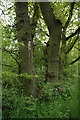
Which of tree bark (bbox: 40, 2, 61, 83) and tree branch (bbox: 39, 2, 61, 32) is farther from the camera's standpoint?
tree bark (bbox: 40, 2, 61, 83)

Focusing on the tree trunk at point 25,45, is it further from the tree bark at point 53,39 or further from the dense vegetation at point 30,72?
the tree bark at point 53,39

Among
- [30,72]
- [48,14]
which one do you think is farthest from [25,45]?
[48,14]

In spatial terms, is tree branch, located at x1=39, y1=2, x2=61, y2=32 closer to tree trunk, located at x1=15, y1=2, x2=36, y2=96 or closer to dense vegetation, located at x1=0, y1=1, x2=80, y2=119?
dense vegetation, located at x1=0, y1=1, x2=80, y2=119

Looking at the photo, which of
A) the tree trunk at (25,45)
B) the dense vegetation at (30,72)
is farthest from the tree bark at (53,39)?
the tree trunk at (25,45)

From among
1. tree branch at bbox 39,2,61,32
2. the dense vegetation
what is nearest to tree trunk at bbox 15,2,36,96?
the dense vegetation

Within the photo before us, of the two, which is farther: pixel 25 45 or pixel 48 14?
pixel 48 14

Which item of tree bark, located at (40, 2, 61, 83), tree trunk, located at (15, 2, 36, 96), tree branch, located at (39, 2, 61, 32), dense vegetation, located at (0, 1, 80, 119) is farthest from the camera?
Result: tree bark, located at (40, 2, 61, 83)

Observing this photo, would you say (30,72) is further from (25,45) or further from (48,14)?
(48,14)

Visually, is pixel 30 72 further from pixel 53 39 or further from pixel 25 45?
pixel 53 39

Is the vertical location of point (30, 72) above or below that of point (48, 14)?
below

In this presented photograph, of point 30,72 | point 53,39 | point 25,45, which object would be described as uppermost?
point 53,39

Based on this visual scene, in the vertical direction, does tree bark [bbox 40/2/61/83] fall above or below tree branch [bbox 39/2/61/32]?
below

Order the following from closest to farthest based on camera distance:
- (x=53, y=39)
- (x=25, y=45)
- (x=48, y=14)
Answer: (x=25, y=45)
(x=48, y=14)
(x=53, y=39)

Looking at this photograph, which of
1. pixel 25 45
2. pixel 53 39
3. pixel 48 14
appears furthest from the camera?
pixel 53 39
